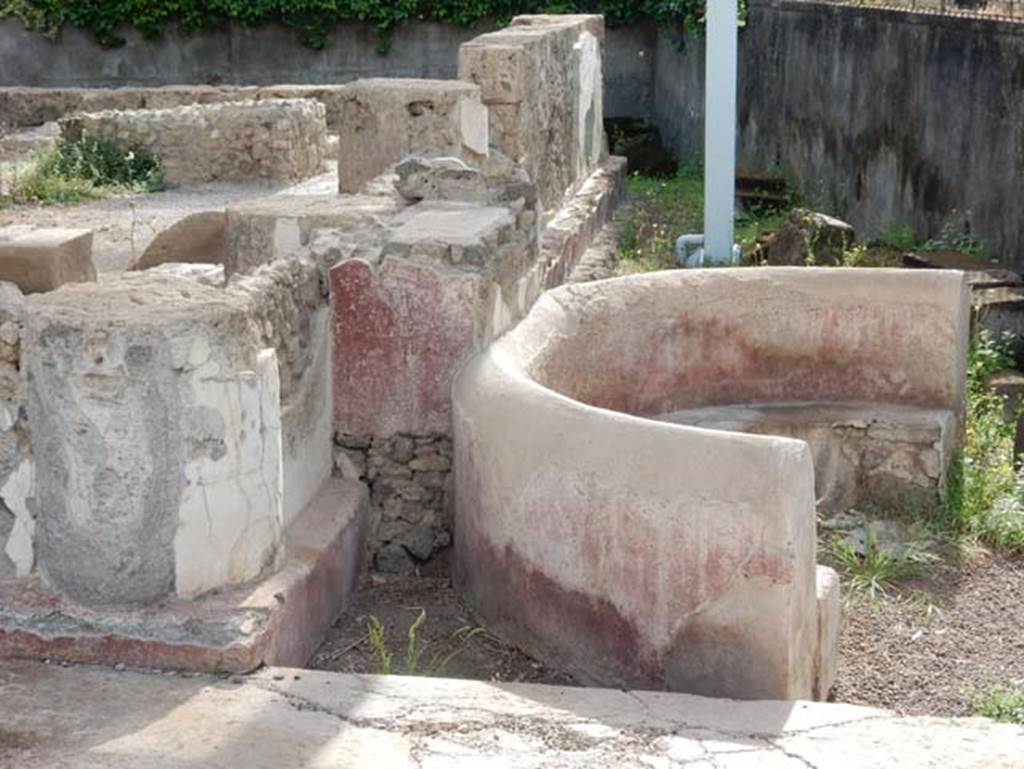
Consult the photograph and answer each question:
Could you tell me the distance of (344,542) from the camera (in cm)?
506

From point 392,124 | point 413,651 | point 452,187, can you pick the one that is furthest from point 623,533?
point 392,124

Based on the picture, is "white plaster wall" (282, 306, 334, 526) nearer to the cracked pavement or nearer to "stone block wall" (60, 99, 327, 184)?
the cracked pavement

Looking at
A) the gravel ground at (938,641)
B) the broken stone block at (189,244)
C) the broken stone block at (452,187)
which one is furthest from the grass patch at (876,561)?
the broken stone block at (189,244)

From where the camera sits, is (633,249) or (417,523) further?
(633,249)

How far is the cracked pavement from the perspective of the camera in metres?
3.55

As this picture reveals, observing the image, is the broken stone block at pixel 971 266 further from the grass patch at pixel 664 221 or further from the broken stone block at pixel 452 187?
the broken stone block at pixel 452 187

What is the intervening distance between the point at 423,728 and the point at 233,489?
842 millimetres

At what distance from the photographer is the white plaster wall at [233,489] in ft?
13.4

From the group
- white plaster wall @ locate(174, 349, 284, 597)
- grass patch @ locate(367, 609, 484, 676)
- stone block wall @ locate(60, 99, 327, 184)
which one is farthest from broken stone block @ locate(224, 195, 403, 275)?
stone block wall @ locate(60, 99, 327, 184)

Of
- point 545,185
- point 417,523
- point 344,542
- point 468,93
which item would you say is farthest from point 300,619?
point 545,185

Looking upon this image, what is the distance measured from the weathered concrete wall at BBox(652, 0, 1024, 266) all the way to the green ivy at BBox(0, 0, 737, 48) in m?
3.77

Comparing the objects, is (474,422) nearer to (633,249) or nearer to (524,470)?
(524,470)

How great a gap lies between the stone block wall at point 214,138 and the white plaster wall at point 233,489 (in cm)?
1007

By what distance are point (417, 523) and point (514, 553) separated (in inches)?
33.5
